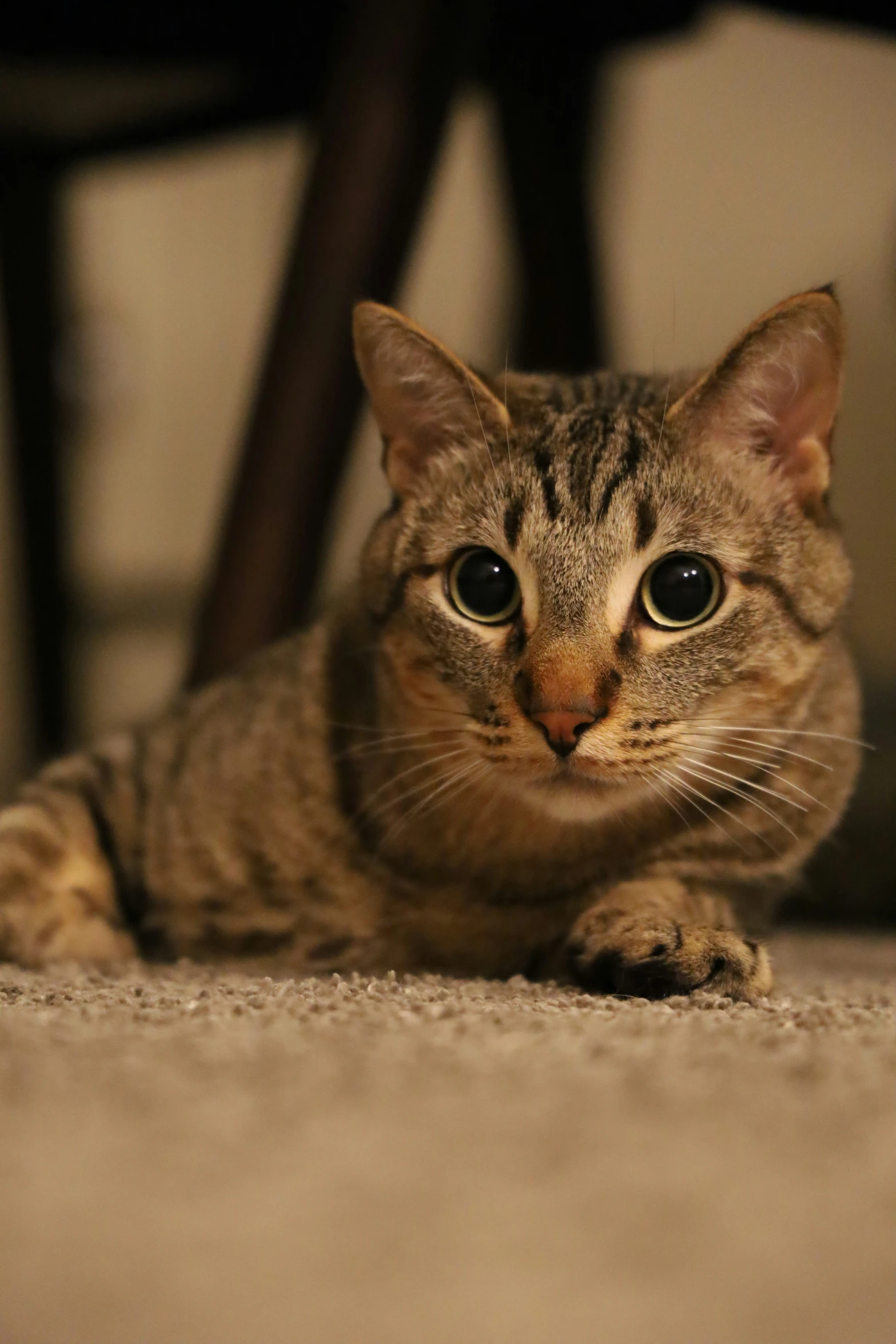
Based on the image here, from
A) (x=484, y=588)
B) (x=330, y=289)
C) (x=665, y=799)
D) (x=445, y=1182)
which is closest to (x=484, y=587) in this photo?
(x=484, y=588)

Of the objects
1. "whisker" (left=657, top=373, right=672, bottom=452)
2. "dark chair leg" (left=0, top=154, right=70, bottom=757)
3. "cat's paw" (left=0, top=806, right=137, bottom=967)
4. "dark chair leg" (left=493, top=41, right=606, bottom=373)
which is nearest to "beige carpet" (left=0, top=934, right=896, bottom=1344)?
Answer: "cat's paw" (left=0, top=806, right=137, bottom=967)

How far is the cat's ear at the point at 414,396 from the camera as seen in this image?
0.93 m

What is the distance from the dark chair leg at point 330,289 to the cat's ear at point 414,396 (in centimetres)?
19

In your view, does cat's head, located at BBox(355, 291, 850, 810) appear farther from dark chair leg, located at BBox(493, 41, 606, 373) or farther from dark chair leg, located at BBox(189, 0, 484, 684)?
dark chair leg, located at BBox(493, 41, 606, 373)

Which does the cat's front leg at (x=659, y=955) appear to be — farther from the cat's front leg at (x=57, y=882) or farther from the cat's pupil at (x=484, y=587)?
the cat's front leg at (x=57, y=882)

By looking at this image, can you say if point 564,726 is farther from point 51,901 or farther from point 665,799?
point 51,901

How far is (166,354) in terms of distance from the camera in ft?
7.97

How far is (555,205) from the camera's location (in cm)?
163

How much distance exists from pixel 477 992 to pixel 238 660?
0.63 m

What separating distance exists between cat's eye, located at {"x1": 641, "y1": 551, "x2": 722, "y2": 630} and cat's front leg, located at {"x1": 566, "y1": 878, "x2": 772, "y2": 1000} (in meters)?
0.20

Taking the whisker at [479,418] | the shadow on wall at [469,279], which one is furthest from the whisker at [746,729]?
the shadow on wall at [469,279]

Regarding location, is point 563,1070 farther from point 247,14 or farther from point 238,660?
point 247,14

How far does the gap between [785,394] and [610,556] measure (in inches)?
8.0

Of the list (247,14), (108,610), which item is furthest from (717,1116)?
(108,610)
